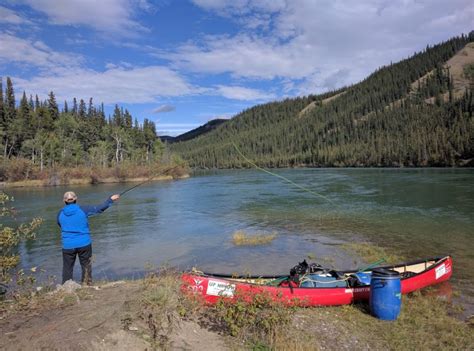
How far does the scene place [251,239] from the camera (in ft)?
58.6

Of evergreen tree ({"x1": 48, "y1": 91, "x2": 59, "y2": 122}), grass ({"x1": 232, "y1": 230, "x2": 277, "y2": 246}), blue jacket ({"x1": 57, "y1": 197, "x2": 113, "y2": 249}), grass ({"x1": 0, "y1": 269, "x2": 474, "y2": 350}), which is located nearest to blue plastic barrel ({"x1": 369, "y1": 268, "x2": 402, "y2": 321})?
grass ({"x1": 0, "y1": 269, "x2": 474, "y2": 350})

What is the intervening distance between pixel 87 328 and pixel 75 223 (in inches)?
129

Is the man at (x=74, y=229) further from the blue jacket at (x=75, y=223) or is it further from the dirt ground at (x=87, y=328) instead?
the dirt ground at (x=87, y=328)

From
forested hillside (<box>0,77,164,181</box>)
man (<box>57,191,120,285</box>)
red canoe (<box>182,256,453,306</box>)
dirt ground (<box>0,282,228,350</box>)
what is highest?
forested hillside (<box>0,77,164,181</box>)

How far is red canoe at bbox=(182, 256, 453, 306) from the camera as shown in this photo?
24.8ft

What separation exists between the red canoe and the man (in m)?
2.43

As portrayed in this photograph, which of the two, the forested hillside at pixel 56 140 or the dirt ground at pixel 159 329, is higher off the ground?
the forested hillside at pixel 56 140

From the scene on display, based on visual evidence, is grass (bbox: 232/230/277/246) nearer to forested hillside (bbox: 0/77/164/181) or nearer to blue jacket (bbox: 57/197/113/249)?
blue jacket (bbox: 57/197/113/249)

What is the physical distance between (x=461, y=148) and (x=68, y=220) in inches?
4057

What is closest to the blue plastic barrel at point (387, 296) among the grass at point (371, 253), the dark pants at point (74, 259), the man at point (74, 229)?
the grass at point (371, 253)

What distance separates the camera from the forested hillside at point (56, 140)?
74.3 m

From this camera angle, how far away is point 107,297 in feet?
22.3

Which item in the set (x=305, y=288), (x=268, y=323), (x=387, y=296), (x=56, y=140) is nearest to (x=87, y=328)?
(x=268, y=323)

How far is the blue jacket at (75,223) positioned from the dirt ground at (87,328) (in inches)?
64.5
